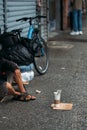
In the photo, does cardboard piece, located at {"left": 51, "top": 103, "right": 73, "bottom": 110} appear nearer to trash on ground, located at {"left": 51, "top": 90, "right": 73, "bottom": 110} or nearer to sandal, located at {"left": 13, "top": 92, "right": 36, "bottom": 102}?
trash on ground, located at {"left": 51, "top": 90, "right": 73, "bottom": 110}

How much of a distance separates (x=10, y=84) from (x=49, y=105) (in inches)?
26.5

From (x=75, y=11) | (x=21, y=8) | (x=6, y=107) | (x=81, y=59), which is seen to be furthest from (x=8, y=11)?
(x=75, y=11)

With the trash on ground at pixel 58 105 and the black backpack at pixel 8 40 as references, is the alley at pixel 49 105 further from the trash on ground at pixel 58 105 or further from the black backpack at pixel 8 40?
the black backpack at pixel 8 40

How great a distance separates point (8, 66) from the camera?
6410 mm

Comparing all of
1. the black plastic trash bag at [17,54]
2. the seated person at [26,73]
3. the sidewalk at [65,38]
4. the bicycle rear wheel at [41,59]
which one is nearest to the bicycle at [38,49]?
the bicycle rear wheel at [41,59]

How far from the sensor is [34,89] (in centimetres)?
709

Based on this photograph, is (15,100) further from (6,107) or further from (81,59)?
(81,59)

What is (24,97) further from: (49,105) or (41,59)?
(41,59)

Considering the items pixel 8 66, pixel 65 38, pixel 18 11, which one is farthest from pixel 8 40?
pixel 65 38

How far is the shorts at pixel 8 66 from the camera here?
21.0 ft

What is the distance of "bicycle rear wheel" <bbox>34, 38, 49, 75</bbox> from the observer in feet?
26.7

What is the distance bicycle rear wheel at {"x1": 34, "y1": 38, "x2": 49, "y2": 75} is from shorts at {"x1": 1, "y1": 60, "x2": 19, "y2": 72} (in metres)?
1.53

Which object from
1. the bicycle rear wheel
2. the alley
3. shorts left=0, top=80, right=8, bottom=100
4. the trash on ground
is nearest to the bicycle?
the bicycle rear wheel

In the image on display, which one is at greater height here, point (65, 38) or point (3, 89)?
point (3, 89)
